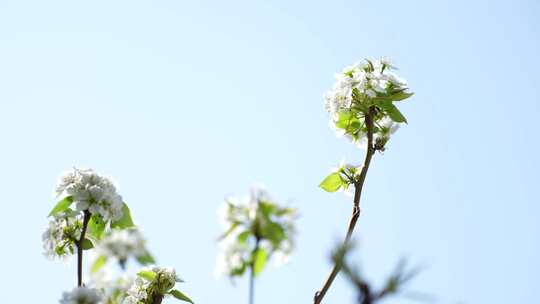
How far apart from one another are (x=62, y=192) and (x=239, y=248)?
5.22 feet

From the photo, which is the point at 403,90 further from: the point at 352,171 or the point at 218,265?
the point at 218,265

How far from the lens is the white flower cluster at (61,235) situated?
2.75 meters

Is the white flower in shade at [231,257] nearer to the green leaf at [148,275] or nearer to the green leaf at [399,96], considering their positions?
the green leaf at [148,275]

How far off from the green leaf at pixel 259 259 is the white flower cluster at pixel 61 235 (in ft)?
4.91

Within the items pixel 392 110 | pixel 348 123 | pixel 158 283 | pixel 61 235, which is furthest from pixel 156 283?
pixel 392 110

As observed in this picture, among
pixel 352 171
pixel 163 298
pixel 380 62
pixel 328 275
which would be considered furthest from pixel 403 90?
pixel 163 298

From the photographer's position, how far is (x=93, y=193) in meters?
2.70

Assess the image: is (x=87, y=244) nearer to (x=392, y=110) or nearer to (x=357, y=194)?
(x=357, y=194)

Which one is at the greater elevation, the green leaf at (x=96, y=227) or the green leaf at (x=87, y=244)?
the green leaf at (x=96, y=227)

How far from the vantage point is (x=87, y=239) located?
A: 2957 mm

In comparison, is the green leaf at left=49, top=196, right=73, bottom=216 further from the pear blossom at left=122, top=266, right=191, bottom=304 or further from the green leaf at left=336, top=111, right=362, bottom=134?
the green leaf at left=336, top=111, right=362, bottom=134

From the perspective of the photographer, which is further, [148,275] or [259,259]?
[148,275]

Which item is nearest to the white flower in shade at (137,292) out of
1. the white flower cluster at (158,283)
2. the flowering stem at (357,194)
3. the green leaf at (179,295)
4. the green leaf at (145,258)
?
the white flower cluster at (158,283)

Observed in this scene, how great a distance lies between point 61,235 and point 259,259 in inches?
63.3
